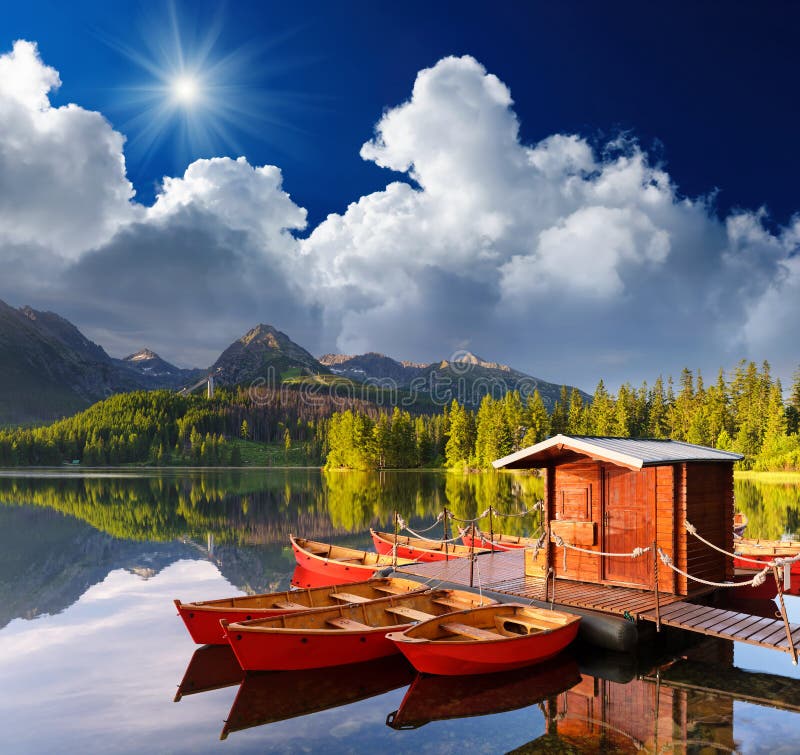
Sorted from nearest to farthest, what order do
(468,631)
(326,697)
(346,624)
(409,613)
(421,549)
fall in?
(326,697)
(468,631)
(346,624)
(409,613)
(421,549)

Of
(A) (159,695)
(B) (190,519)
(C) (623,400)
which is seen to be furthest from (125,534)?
(C) (623,400)

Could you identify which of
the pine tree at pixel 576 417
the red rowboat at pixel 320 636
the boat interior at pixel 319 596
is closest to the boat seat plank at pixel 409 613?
the red rowboat at pixel 320 636

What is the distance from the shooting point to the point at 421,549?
27859 millimetres

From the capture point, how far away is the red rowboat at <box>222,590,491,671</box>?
1438cm

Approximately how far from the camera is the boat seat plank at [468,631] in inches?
569

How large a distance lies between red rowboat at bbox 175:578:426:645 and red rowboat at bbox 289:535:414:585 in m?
4.95

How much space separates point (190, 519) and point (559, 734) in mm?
42805

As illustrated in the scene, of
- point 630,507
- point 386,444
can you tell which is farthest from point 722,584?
point 386,444

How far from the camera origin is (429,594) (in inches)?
708

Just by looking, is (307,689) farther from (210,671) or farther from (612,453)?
(612,453)

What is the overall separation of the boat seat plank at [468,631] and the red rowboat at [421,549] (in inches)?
377

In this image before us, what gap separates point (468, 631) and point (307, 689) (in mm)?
4025

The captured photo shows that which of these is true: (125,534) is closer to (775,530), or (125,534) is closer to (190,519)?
(190,519)

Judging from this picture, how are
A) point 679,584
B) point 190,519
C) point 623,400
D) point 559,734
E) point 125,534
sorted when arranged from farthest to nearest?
point 623,400 → point 190,519 → point 125,534 → point 679,584 → point 559,734
